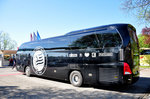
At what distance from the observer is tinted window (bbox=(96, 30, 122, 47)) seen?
573cm

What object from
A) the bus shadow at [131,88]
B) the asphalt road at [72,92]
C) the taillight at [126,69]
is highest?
the taillight at [126,69]

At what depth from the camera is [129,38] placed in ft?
18.9

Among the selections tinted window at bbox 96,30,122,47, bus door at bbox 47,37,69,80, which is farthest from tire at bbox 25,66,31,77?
tinted window at bbox 96,30,122,47

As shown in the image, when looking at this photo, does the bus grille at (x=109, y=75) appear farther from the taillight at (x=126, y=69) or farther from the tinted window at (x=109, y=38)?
the tinted window at (x=109, y=38)

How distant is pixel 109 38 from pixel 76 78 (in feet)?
9.89

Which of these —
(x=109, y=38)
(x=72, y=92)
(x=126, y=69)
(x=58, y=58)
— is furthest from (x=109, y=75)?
(x=58, y=58)

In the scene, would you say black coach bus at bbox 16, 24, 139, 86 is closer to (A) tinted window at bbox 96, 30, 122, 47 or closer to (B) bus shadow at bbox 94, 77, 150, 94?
(A) tinted window at bbox 96, 30, 122, 47

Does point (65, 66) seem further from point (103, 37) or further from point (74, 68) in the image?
point (103, 37)

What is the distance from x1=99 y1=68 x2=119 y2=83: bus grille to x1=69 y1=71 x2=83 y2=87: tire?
1.32 m

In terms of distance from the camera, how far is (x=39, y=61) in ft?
31.9

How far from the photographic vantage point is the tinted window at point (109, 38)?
226 inches

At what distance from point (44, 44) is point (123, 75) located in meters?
6.17

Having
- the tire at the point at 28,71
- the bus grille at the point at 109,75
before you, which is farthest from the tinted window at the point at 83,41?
the tire at the point at 28,71

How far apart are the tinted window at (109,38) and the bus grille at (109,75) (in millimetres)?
1144
